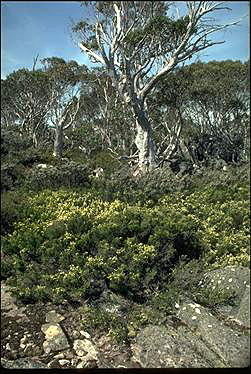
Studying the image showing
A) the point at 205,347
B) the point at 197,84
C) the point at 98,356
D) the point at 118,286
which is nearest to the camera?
the point at 205,347

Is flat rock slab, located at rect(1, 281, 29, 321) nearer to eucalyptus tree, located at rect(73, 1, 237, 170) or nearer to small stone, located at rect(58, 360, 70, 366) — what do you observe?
small stone, located at rect(58, 360, 70, 366)

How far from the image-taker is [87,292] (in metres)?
3.30

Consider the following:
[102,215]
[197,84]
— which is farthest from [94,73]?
[102,215]

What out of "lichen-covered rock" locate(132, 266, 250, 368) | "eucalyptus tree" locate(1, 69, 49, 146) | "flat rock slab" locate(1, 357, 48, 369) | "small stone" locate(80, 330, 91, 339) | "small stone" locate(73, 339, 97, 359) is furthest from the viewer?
"eucalyptus tree" locate(1, 69, 49, 146)

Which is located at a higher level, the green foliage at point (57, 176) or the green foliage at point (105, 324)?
the green foliage at point (57, 176)

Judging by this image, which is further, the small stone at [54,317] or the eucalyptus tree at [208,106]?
the eucalyptus tree at [208,106]

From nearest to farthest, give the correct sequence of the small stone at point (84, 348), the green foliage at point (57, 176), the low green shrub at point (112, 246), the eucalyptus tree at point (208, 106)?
1. the small stone at point (84, 348)
2. the low green shrub at point (112, 246)
3. the green foliage at point (57, 176)
4. the eucalyptus tree at point (208, 106)

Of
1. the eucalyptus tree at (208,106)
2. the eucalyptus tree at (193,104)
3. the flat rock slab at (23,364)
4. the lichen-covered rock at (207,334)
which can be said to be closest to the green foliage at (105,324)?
the lichen-covered rock at (207,334)

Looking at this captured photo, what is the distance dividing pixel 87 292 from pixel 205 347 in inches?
44.0

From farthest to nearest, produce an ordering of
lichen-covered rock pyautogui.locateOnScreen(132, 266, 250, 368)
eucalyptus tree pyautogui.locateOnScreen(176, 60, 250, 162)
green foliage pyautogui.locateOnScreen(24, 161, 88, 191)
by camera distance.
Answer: eucalyptus tree pyautogui.locateOnScreen(176, 60, 250, 162) < green foliage pyautogui.locateOnScreen(24, 161, 88, 191) < lichen-covered rock pyautogui.locateOnScreen(132, 266, 250, 368)

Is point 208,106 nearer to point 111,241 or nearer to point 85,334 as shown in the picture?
point 111,241

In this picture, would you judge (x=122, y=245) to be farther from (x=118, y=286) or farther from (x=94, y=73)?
(x=94, y=73)

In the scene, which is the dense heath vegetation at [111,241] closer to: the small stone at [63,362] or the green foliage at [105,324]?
the green foliage at [105,324]

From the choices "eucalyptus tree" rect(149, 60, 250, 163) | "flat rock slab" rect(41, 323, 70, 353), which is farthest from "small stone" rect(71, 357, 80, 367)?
"eucalyptus tree" rect(149, 60, 250, 163)
